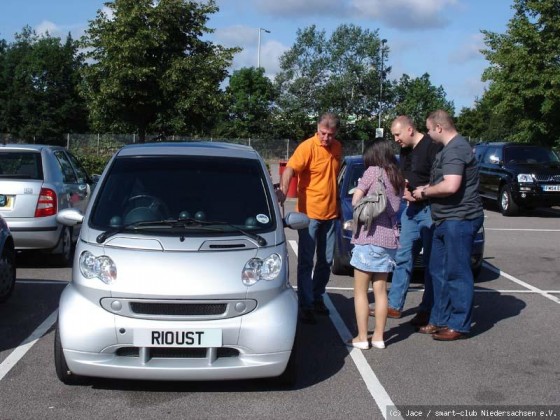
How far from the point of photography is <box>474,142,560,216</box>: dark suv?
18.2 m

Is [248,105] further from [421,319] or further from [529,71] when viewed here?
[421,319]

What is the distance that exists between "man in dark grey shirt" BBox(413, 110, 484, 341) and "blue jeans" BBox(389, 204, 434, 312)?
1.39ft

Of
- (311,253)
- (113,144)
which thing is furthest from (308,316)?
(113,144)

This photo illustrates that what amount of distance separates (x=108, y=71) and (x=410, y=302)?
2503 cm

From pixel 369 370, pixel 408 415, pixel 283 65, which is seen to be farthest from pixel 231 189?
pixel 283 65

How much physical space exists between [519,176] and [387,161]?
13.3 meters

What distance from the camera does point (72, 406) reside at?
4676mm

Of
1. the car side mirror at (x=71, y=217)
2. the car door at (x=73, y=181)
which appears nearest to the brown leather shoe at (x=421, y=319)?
the car side mirror at (x=71, y=217)

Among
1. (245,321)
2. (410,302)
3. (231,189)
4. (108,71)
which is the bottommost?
(410,302)

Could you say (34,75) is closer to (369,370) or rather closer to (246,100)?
(246,100)

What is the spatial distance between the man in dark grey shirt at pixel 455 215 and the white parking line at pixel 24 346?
11.1 feet

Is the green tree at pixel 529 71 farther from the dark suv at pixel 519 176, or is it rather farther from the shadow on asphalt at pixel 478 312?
the shadow on asphalt at pixel 478 312

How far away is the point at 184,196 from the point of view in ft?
18.1

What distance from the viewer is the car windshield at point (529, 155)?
63.4 ft
